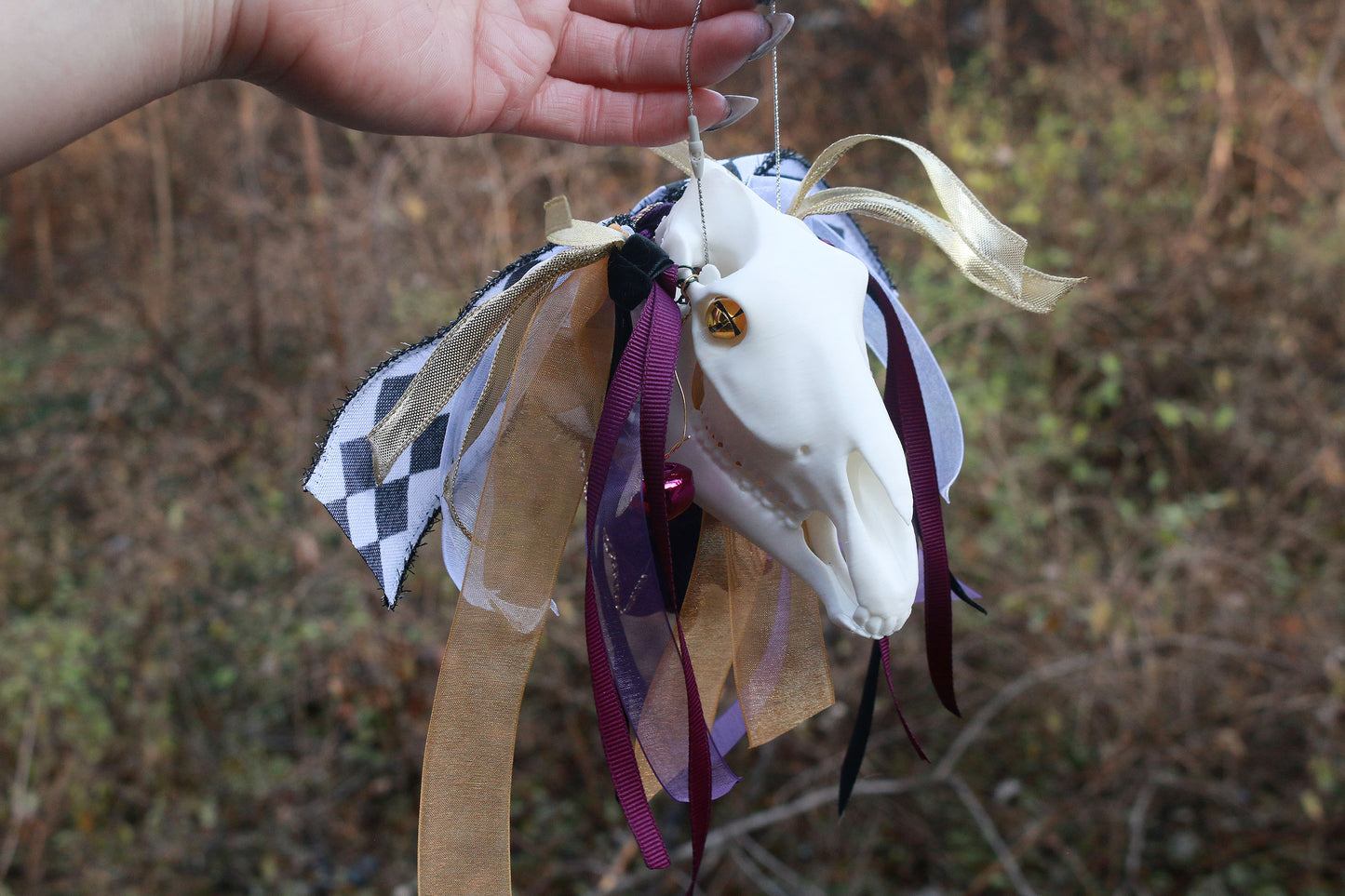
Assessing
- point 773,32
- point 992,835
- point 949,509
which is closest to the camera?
point 773,32

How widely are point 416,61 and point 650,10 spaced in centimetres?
21

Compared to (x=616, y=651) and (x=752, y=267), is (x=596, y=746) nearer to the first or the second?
(x=616, y=651)

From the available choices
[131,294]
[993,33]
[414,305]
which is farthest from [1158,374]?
[131,294]

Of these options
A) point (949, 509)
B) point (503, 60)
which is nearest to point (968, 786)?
point (949, 509)

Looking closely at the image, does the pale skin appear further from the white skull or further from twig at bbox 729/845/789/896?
twig at bbox 729/845/789/896

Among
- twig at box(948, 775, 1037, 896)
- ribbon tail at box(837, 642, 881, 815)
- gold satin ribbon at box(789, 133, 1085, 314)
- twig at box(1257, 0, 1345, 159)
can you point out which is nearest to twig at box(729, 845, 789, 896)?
twig at box(948, 775, 1037, 896)

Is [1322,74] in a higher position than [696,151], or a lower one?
lower

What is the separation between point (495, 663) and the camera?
0.72m

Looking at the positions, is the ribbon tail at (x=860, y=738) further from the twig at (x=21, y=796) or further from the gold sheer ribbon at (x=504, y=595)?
the twig at (x=21, y=796)

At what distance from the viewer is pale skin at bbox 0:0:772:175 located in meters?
0.68

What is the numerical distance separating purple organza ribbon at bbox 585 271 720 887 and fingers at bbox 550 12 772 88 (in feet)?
0.65

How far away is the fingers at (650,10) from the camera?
76 cm

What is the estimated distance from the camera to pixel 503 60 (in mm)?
815

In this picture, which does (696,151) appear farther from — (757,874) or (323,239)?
(323,239)
